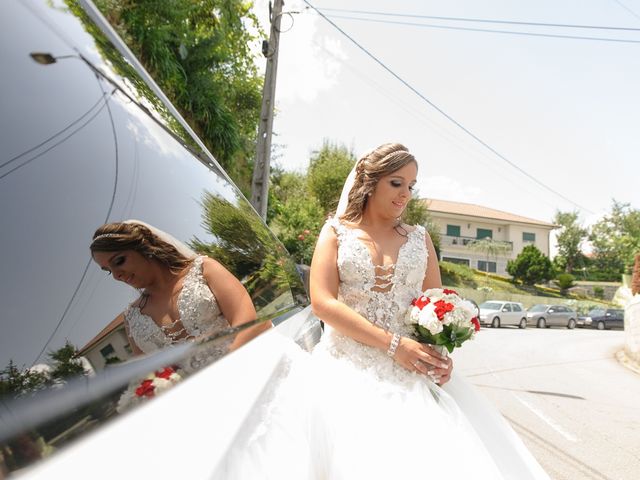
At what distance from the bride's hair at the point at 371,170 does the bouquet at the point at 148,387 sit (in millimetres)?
1409

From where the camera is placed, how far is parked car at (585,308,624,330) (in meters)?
29.7

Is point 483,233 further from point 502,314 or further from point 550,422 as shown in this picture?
point 550,422

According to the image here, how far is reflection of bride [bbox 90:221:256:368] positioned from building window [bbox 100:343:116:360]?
0.17ft

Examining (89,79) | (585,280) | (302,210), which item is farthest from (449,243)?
(89,79)

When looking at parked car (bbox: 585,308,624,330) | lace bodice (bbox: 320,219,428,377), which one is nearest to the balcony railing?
parked car (bbox: 585,308,624,330)

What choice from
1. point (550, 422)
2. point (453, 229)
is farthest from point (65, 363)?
point (453, 229)

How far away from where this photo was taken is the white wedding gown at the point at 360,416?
90cm

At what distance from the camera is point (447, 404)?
157 centimetres

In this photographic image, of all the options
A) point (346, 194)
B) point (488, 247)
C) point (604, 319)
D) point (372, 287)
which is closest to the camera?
point (372, 287)

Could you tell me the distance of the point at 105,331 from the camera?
618 mm

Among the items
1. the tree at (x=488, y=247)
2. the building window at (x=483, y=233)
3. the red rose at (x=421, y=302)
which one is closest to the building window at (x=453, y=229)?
the tree at (x=488, y=247)

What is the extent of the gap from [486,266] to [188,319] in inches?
2185

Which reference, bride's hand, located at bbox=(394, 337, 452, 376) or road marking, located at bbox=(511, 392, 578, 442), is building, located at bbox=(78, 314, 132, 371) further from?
road marking, located at bbox=(511, 392, 578, 442)

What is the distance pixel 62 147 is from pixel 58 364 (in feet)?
0.98
